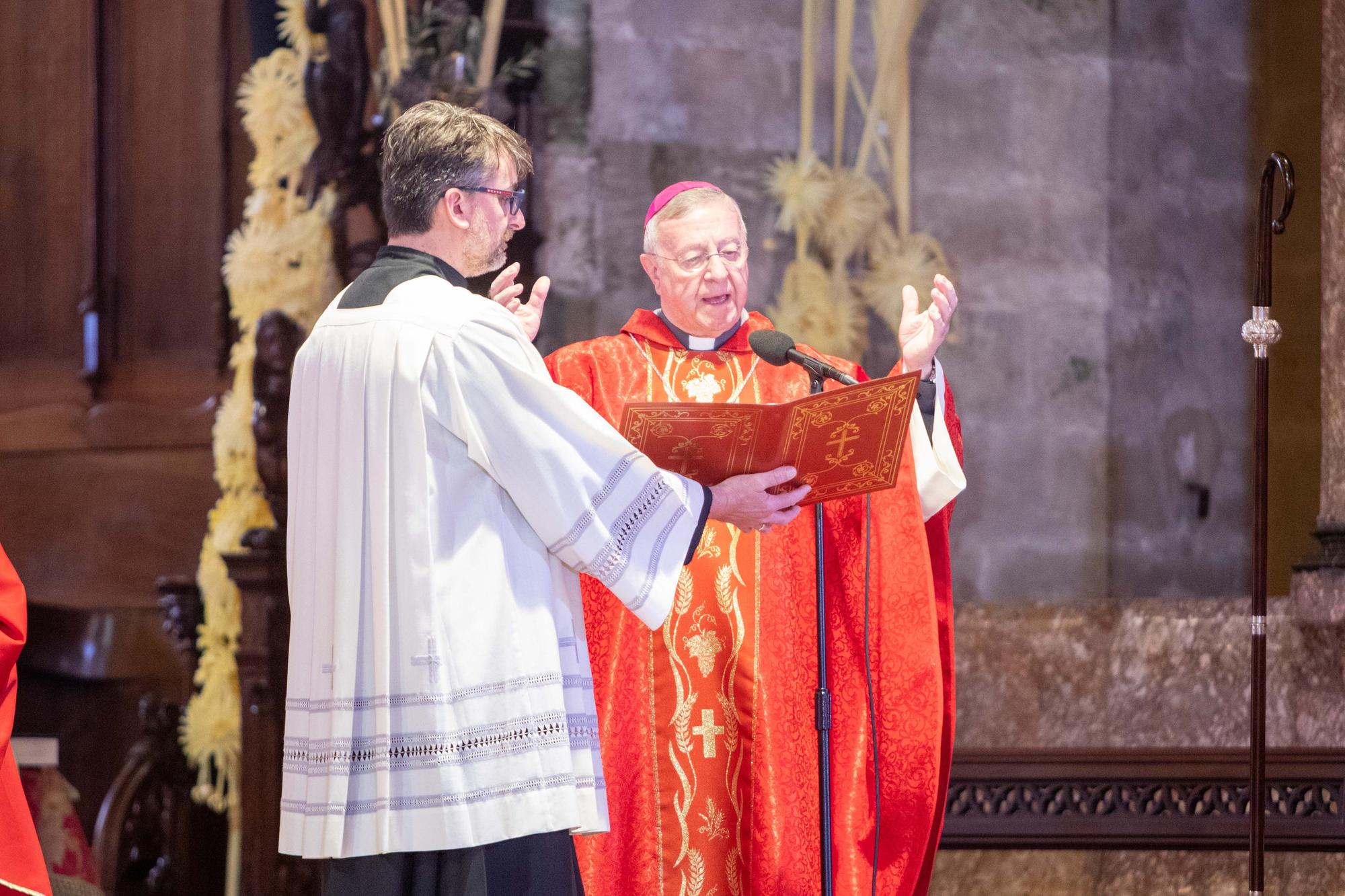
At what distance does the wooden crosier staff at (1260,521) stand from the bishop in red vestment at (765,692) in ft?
2.57

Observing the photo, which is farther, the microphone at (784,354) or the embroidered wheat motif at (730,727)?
the embroidered wheat motif at (730,727)

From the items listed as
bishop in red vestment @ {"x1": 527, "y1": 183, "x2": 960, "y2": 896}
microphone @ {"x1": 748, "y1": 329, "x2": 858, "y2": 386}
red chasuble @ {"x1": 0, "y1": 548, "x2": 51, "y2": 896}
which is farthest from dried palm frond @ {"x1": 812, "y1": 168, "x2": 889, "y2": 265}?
red chasuble @ {"x1": 0, "y1": 548, "x2": 51, "y2": 896}

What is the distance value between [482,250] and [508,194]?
109 millimetres

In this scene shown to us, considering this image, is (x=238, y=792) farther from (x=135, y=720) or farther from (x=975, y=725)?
(x=975, y=725)

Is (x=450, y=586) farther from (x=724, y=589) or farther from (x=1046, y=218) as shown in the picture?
(x=1046, y=218)

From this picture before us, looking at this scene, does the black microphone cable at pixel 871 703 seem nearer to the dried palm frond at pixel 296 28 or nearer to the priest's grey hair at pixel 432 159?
the priest's grey hair at pixel 432 159

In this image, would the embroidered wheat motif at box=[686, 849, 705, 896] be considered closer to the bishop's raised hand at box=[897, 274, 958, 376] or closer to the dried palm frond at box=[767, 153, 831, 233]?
the bishop's raised hand at box=[897, 274, 958, 376]

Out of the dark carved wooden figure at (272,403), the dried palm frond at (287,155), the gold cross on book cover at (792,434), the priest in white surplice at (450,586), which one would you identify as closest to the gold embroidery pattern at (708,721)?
the gold cross on book cover at (792,434)

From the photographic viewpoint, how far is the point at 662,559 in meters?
2.53

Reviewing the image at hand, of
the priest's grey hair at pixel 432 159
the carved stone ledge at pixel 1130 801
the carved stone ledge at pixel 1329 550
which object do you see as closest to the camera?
the priest's grey hair at pixel 432 159

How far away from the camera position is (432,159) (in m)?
2.59

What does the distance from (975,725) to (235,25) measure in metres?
3.34

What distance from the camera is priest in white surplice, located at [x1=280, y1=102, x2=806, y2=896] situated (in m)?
2.38

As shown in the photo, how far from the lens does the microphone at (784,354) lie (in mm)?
2738
